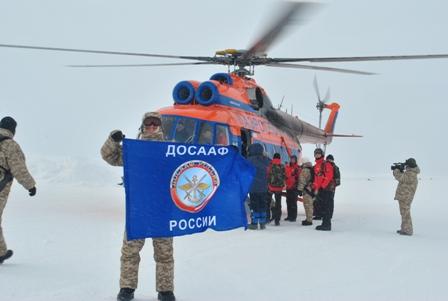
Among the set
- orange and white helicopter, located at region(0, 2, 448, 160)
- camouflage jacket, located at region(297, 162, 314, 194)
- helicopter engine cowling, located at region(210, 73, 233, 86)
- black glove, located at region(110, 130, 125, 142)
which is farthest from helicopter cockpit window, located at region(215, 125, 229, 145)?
black glove, located at region(110, 130, 125, 142)

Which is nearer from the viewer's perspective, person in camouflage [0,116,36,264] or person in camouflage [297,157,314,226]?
person in camouflage [0,116,36,264]

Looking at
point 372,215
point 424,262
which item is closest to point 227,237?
point 424,262

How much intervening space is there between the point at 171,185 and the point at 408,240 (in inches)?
218

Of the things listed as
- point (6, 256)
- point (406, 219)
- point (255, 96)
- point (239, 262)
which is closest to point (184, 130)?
point (255, 96)

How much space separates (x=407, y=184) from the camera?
8.62 meters

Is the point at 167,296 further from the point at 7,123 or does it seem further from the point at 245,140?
the point at 245,140

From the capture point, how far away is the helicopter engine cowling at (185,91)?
9.80 m

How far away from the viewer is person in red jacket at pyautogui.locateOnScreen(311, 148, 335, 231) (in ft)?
28.6

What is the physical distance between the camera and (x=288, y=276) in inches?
192

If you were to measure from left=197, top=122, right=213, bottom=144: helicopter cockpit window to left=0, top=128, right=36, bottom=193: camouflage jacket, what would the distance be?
4.22m

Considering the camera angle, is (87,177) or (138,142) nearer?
(138,142)

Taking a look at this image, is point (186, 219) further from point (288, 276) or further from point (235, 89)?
point (235, 89)

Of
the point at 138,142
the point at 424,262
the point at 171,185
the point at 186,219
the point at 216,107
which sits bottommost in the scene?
the point at 424,262

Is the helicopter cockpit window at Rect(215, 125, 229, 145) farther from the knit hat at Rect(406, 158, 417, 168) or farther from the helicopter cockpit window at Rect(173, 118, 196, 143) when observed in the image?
the knit hat at Rect(406, 158, 417, 168)
